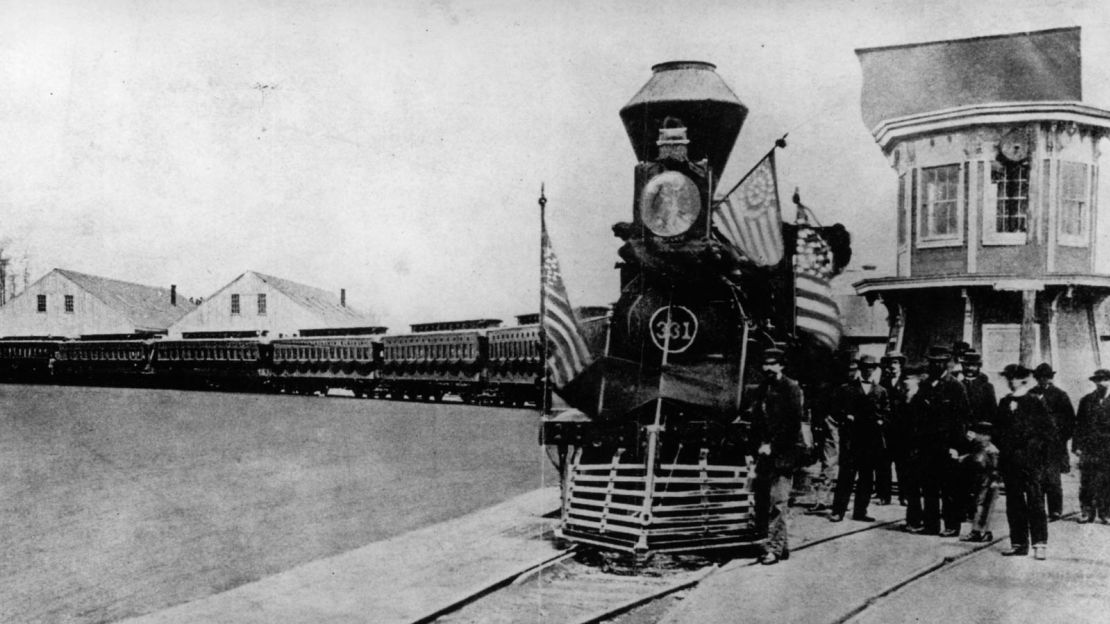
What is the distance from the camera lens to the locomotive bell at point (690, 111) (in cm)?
618

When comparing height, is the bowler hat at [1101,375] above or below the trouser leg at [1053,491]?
above

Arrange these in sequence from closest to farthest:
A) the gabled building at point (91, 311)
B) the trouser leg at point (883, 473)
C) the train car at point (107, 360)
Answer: the trouser leg at point (883, 473), the gabled building at point (91, 311), the train car at point (107, 360)

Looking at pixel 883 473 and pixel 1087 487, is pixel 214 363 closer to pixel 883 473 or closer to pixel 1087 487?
pixel 883 473

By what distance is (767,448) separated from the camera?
231 inches

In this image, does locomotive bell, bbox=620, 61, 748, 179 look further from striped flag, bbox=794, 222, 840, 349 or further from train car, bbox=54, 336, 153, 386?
train car, bbox=54, 336, 153, 386

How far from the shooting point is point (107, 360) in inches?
1105

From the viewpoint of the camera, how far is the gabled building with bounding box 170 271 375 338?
883 inches

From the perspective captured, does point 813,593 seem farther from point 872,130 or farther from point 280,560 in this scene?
point 280,560

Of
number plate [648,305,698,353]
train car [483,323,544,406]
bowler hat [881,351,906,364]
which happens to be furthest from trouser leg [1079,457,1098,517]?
train car [483,323,544,406]

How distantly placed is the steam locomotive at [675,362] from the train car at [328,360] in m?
17.5

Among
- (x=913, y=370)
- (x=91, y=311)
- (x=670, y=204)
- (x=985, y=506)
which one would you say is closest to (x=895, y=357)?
(x=913, y=370)

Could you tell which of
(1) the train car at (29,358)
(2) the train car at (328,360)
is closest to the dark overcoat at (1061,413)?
(2) the train car at (328,360)

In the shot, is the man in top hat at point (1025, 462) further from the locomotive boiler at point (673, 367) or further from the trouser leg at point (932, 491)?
the locomotive boiler at point (673, 367)

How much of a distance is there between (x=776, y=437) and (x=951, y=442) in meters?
1.46
